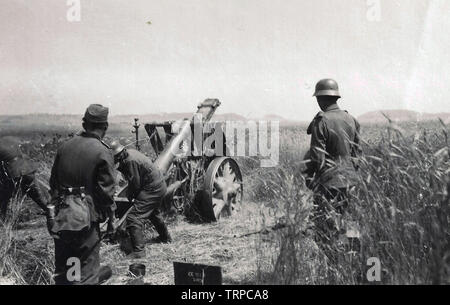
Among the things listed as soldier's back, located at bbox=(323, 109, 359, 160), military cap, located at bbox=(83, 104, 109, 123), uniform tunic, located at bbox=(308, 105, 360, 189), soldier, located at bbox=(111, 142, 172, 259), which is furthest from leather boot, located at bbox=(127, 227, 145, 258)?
soldier's back, located at bbox=(323, 109, 359, 160)

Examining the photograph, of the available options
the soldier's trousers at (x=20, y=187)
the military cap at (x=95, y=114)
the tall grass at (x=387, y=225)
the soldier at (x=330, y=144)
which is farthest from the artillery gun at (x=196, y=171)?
the tall grass at (x=387, y=225)

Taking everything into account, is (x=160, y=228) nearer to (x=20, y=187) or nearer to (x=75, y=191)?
(x=75, y=191)

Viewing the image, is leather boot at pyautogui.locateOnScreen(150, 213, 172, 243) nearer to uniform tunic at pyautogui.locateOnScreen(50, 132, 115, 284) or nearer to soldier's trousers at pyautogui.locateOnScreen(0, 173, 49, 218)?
uniform tunic at pyautogui.locateOnScreen(50, 132, 115, 284)

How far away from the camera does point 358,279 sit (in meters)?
3.23

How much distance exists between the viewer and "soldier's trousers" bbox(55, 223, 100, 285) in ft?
12.3

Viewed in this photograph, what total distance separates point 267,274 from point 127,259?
2392 mm

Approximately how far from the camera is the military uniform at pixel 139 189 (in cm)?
528

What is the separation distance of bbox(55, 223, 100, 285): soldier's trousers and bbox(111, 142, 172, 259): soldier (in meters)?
1.34

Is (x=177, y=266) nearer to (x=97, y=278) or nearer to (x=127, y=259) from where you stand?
(x=97, y=278)

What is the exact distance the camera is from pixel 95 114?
3891mm

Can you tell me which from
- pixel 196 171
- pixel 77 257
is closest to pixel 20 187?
pixel 196 171

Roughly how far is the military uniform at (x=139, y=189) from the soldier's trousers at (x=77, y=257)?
136cm

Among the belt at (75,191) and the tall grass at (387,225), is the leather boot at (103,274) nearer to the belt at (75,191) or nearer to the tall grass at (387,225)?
the belt at (75,191)
